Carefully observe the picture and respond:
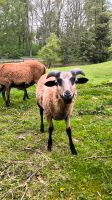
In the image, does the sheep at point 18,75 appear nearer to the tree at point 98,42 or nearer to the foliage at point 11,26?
the tree at point 98,42

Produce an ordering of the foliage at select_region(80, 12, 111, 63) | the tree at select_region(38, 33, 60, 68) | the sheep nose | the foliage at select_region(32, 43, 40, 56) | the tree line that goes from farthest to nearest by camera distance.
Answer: the foliage at select_region(32, 43, 40, 56) → the tree at select_region(38, 33, 60, 68) → the tree line → the foliage at select_region(80, 12, 111, 63) → the sheep nose

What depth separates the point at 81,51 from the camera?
159ft

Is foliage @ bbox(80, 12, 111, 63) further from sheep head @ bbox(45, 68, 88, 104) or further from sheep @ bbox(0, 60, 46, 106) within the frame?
sheep head @ bbox(45, 68, 88, 104)

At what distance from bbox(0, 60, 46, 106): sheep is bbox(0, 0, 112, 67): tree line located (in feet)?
117

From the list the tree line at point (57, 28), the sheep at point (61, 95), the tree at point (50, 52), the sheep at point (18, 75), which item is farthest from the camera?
the tree at point (50, 52)

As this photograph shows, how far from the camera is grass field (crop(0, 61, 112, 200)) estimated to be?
5.54 metres

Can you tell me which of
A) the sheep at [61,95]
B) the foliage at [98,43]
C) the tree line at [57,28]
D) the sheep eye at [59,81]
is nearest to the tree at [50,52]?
the tree line at [57,28]

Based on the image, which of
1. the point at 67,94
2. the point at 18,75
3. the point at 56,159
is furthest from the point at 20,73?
the point at 67,94

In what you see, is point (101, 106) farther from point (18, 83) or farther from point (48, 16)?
point (48, 16)

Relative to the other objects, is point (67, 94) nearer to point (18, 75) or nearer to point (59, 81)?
point (59, 81)

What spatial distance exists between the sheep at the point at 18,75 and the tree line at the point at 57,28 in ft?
117

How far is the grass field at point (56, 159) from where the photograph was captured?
5.54 metres

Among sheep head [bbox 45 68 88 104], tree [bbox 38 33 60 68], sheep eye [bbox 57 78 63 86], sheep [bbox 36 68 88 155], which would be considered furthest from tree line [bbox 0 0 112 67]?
sheep eye [bbox 57 78 63 86]

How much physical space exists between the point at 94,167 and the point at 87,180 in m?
0.48
